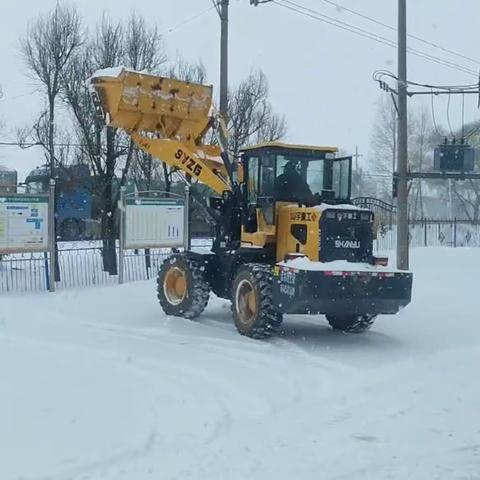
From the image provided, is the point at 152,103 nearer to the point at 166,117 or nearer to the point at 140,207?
the point at 166,117

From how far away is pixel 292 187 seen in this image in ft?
40.7

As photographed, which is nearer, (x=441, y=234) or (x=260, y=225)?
(x=260, y=225)

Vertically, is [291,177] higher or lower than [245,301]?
higher

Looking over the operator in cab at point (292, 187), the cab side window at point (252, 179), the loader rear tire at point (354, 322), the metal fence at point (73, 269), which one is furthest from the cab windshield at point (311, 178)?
the metal fence at point (73, 269)

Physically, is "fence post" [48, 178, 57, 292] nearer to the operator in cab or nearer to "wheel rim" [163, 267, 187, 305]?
"wheel rim" [163, 267, 187, 305]

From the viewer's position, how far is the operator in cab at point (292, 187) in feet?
40.3

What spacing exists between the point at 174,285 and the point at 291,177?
3152 mm

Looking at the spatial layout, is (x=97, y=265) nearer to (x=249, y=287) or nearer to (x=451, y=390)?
(x=249, y=287)

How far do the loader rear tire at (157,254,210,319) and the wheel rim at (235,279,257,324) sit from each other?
4.26 ft

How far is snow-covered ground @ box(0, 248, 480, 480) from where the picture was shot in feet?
19.2

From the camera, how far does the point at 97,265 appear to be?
20.9 metres

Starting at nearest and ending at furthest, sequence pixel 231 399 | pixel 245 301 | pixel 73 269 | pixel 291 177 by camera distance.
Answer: pixel 231 399 → pixel 245 301 → pixel 291 177 → pixel 73 269

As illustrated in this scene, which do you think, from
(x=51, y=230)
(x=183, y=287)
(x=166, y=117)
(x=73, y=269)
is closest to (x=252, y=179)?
(x=166, y=117)

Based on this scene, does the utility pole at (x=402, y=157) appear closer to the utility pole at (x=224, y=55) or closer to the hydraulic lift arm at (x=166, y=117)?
the utility pole at (x=224, y=55)
